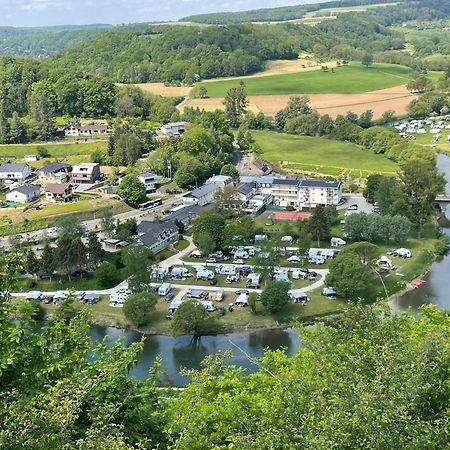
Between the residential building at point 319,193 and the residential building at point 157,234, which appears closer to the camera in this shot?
the residential building at point 157,234

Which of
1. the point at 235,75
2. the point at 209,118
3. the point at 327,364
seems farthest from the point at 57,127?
the point at 327,364

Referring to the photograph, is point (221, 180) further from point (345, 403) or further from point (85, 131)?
point (345, 403)

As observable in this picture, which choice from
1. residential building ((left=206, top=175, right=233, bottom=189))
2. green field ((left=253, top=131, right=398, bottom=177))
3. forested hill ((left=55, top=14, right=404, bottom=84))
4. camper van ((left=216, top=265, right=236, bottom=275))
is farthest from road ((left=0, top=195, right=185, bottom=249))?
forested hill ((left=55, top=14, right=404, bottom=84))

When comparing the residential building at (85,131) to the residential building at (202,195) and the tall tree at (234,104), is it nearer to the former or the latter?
the tall tree at (234,104)

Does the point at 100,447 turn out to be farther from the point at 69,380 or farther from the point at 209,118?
the point at 209,118

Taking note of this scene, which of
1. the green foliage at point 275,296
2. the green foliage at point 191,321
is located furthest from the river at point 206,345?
the green foliage at point 275,296
